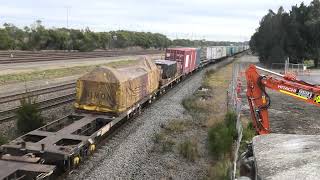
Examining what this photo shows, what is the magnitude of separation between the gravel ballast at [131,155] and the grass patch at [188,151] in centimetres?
47

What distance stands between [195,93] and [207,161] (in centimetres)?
1631

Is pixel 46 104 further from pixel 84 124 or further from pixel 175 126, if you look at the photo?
pixel 84 124

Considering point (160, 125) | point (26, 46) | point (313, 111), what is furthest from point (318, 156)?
point (26, 46)

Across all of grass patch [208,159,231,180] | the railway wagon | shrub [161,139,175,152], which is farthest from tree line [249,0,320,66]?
grass patch [208,159,231,180]

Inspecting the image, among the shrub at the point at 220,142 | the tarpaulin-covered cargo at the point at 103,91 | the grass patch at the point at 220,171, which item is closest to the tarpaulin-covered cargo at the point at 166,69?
the tarpaulin-covered cargo at the point at 103,91

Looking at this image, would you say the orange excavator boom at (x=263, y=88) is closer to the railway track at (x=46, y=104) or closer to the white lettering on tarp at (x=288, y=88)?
the white lettering on tarp at (x=288, y=88)

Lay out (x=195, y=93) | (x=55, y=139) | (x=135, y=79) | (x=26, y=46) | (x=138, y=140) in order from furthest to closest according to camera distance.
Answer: (x=26, y=46)
(x=195, y=93)
(x=135, y=79)
(x=138, y=140)
(x=55, y=139)

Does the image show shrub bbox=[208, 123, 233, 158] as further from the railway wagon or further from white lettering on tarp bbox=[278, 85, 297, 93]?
the railway wagon

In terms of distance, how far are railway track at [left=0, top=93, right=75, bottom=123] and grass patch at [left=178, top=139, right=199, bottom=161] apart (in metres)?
6.02

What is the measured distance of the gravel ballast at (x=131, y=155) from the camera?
12.2 meters

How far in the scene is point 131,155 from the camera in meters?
14.1

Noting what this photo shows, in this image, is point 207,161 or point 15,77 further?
point 15,77

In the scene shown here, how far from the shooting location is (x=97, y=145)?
14750 mm

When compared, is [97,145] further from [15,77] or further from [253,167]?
[15,77]
